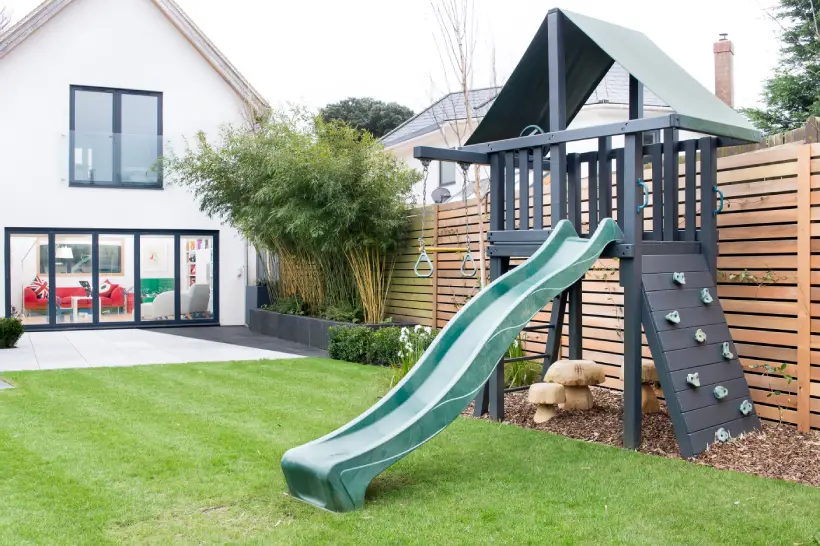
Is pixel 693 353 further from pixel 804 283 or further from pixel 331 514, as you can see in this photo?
pixel 331 514

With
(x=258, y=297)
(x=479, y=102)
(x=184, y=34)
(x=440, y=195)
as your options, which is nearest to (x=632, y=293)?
(x=440, y=195)

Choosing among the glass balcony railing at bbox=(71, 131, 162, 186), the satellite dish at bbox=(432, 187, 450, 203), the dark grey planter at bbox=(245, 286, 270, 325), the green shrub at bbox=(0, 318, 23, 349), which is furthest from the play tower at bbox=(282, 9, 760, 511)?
the glass balcony railing at bbox=(71, 131, 162, 186)

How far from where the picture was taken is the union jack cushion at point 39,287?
566 inches

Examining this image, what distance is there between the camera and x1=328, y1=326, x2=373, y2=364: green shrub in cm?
939

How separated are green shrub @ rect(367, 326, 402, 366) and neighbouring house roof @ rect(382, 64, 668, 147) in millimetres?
4274

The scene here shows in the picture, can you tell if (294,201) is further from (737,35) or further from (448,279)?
(737,35)

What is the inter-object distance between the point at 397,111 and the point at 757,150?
30200mm

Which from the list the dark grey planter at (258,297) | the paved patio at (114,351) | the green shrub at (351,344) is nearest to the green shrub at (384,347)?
the green shrub at (351,344)

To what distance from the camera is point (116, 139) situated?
14.8 metres

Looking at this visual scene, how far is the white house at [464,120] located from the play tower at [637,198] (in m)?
6.09

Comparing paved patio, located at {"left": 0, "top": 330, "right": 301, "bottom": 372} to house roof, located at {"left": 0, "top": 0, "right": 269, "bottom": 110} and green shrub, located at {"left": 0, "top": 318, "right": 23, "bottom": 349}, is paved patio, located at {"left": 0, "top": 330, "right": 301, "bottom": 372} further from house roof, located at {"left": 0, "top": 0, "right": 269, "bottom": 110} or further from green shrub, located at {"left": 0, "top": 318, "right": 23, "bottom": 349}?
house roof, located at {"left": 0, "top": 0, "right": 269, "bottom": 110}

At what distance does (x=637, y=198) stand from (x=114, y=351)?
8253 mm

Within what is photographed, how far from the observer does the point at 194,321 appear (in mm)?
15680

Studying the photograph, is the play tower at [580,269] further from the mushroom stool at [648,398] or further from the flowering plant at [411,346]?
the flowering plant at [411,346]
